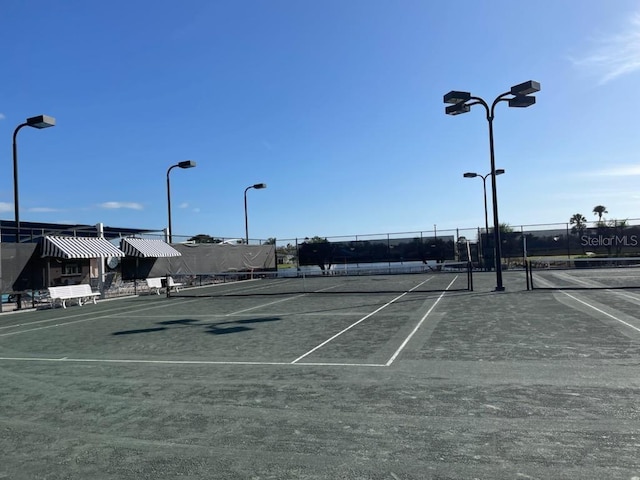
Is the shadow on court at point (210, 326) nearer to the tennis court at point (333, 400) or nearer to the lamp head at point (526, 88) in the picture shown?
the tennis court at point (333, 400)

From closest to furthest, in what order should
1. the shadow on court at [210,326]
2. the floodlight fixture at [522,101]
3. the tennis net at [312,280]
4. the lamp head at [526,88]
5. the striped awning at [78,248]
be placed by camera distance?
the shadow on court at [210,326] < the lamp head at [526,88] < the floodlight fixture at [522,101] < the striped awning at [78,248] < the tennis net at [312,280]

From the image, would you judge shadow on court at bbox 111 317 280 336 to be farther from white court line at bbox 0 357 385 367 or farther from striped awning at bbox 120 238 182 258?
striped awning at bbox 120 238 182 258

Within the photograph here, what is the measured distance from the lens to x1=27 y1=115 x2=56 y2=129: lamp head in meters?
17.2

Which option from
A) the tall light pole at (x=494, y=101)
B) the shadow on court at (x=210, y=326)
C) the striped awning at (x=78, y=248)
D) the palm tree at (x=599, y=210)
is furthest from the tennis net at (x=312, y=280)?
the palm tree at (x=599, y=210)

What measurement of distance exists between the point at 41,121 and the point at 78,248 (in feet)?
19.8

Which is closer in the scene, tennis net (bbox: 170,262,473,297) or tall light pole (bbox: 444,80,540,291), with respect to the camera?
tall light pole (bbox: 444,80,540,291)

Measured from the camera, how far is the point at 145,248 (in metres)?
26.0

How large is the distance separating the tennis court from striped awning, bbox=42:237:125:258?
8716mm

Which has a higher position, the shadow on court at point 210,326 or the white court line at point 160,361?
the shadow on court at point 210,326

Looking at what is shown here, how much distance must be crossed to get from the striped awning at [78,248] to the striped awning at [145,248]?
0.70 metres

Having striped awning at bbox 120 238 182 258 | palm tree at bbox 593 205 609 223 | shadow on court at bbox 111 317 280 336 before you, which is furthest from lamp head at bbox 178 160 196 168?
palm tree at bbox 593 205 609 223

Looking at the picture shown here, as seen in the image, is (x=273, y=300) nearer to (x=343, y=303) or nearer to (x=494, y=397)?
(x=343, y=303)

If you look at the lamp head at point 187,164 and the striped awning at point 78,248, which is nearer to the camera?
the striped awning at point 78,248

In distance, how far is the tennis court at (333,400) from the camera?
4.08 meters
